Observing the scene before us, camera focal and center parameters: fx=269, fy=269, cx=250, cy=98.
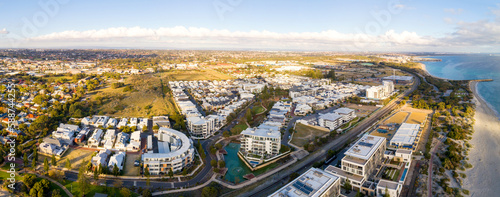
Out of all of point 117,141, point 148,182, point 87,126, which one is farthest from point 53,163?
point 87,126

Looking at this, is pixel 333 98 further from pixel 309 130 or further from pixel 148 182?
pixel 148 182

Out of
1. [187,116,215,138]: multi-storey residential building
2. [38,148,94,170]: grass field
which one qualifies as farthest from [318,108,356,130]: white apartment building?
[38,148,94,170]: grass field

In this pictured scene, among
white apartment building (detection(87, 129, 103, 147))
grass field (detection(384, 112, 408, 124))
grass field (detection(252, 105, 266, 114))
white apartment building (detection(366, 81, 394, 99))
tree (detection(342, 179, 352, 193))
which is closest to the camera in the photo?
tree (detection(342, 179, 352, 193))

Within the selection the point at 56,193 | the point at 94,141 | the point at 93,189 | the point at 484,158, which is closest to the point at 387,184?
the point at 484,158

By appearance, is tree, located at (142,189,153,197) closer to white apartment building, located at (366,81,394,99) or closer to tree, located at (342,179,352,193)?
tree, located at (342,179,352,193)

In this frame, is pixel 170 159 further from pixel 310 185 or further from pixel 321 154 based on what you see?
pixel 321 154

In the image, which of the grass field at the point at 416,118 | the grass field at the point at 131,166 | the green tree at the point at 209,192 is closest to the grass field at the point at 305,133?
the green tree at the point at 209,192
